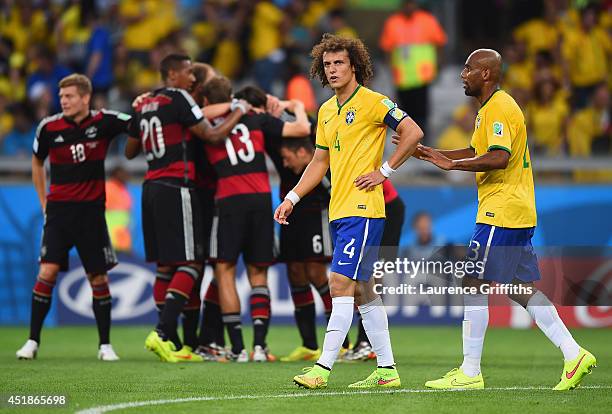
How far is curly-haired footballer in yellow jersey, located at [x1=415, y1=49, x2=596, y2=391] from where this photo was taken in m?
8.37

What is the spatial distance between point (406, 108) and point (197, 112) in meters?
7.94

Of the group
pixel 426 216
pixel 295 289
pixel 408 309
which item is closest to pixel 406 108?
pixel 426 216

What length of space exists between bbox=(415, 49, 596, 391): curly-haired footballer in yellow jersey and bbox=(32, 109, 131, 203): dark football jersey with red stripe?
3919 mm

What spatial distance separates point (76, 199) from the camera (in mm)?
11156

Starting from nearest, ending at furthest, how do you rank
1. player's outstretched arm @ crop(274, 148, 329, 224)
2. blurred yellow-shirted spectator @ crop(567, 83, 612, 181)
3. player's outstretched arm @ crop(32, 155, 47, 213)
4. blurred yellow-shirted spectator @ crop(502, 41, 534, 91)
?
player's outstretched arm @ crop(274, 148, 329, 224) < player's outstretched arm @ crop(32, 155, 47, 213) < blurred yellow-shirted spectator @ crop(567, 83, 612, 181) < blurred yellow-shirted spectator @ crop(502, 41, 534, 91)

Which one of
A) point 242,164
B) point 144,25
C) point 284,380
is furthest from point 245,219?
point 144,25

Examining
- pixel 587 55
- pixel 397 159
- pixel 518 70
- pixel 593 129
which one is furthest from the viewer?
pixel 518 70

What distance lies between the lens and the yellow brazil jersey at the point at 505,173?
841cm

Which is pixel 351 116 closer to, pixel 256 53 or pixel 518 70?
pixel 256 53

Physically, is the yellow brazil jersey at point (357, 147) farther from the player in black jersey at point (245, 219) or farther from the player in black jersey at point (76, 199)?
the player in black jersey at point (76, 199)

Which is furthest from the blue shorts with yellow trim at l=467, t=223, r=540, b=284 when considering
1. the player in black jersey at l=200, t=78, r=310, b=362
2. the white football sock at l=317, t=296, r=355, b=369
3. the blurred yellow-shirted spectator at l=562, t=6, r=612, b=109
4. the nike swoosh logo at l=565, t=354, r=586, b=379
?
the blurred yellow-shirted spectator at l=562, t=6, r=612, b=109

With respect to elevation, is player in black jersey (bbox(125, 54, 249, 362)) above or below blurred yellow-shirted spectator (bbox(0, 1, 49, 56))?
below

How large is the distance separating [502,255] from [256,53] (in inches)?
445

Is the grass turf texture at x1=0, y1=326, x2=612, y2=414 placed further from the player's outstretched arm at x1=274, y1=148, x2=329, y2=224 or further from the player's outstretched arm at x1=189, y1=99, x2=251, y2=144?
the player's outstretched arm at x1=189, y1=99, x2=251, y2=144
